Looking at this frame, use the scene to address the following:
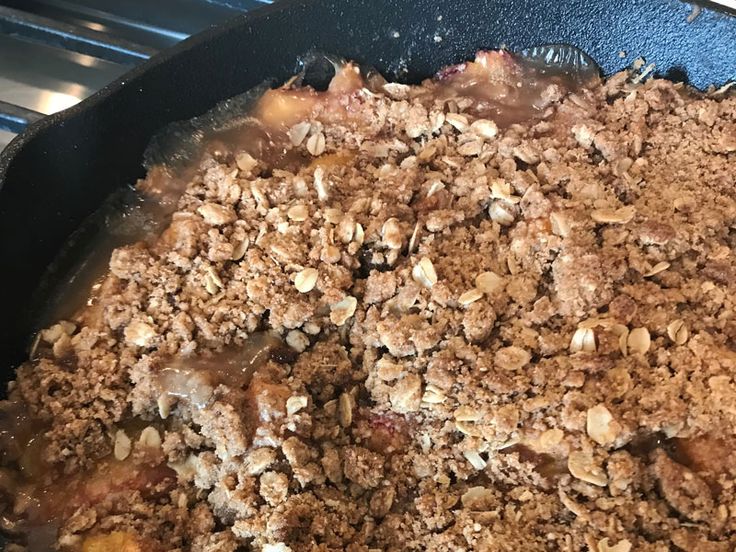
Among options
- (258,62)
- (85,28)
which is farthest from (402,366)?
(85,28)

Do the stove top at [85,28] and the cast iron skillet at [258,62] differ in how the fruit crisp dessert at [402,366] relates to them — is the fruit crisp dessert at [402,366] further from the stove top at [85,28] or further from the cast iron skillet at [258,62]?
the stove top at [85,28]

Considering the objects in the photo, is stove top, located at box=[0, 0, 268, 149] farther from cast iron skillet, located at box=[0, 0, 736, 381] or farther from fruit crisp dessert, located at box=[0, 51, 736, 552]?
fruit crisp dessert, located at box=[0, 51, 736, 552]

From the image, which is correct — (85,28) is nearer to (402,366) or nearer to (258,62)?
(258,62)

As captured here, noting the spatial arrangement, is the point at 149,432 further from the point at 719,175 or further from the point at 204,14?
the point at 719,175

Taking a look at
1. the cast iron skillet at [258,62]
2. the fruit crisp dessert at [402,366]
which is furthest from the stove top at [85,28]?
the fruit crisp dessert at [402,366]

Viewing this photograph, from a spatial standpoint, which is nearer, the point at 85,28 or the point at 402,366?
the point at 402,366

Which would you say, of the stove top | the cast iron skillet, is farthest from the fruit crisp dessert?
the stove top

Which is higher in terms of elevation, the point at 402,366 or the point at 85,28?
the point at 85,28
